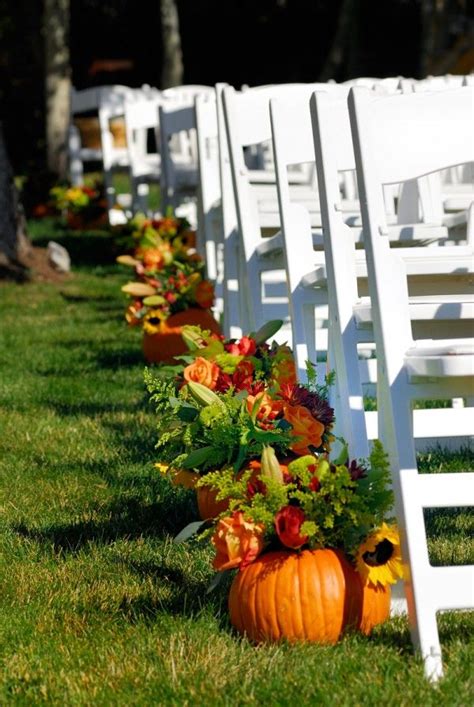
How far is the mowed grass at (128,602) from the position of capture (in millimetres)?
2605

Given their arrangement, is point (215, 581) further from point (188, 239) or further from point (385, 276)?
point (188, 239)

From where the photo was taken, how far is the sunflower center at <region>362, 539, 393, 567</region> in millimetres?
2869

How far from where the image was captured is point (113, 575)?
3.33 metres

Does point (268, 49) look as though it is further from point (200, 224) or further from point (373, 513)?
point (373, 513)

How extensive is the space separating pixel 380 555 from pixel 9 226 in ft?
24.3

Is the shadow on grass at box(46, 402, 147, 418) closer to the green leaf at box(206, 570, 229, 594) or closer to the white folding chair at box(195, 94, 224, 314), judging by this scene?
the white folding chair at box(195, 94, 224, 314)

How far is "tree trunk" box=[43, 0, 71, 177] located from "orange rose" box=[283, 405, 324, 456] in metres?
13.6

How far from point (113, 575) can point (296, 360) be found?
101cm

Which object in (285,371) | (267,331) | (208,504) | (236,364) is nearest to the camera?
(208,504)

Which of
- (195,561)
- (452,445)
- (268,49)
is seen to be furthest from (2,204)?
(268,49)

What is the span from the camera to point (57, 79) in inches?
670

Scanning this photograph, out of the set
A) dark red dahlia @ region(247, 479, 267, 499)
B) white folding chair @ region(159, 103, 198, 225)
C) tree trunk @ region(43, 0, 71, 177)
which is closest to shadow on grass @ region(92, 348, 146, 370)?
white folding chair @ region(159, 103, 198, 225)

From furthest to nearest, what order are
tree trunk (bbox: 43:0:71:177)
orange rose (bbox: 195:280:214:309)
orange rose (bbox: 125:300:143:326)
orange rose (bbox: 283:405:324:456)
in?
tree trunk (bbox: 43:0:71:177)
orange rose (bbox: 125:300:143:326)
orange rose (bbox: 195:280:214:309)
orange rose (bbox: 283:405:324:456)

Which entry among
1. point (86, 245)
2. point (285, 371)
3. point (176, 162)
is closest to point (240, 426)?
point (285, 371)
